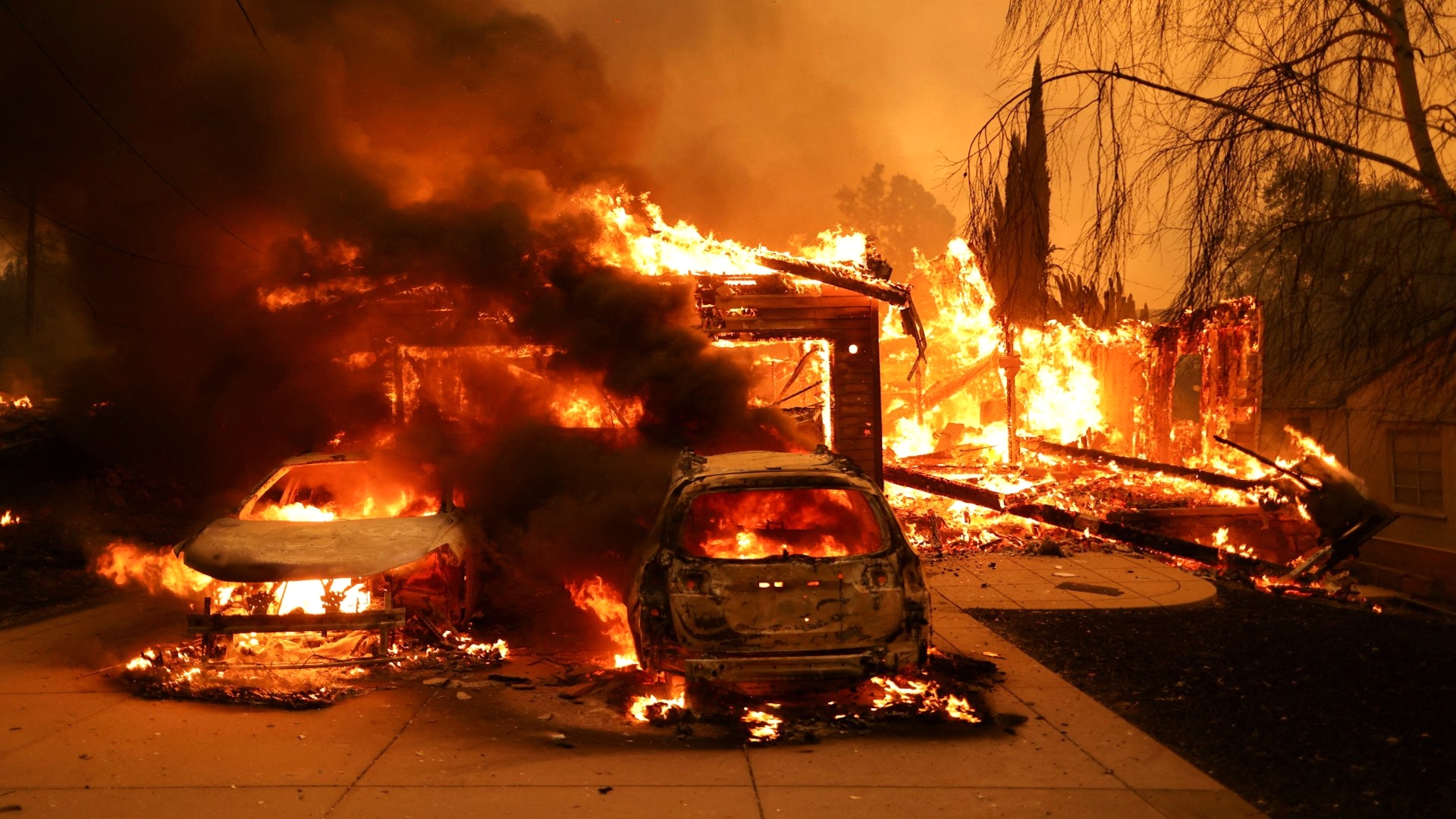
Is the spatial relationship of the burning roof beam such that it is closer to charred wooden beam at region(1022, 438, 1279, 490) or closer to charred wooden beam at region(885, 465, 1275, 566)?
charred wooden beam at region(885, 465, 1275, 566)

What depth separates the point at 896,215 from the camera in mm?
57656

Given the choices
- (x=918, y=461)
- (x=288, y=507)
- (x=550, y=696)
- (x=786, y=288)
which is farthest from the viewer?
(x=918, y=461)

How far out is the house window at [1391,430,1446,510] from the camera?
52.6 ft

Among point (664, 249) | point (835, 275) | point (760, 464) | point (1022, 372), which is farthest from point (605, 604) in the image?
point (1022, 372)

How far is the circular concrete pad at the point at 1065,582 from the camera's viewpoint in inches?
352

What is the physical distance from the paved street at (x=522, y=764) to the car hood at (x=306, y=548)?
2.88ft

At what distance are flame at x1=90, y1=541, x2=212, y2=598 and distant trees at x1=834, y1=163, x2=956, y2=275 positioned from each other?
4944 centimetres

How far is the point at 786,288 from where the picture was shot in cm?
→ 1263

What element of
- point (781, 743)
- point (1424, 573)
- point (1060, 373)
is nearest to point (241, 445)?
point (781, 743)

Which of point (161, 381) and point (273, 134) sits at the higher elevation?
point (273, 134)

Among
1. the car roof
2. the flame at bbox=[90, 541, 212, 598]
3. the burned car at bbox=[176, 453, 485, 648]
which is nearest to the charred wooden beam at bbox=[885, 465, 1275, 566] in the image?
the car roof

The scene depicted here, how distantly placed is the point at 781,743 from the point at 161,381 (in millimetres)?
14467

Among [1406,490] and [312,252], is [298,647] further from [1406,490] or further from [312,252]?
[1406,490]

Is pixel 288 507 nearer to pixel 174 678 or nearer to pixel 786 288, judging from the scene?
pixel 174 678
